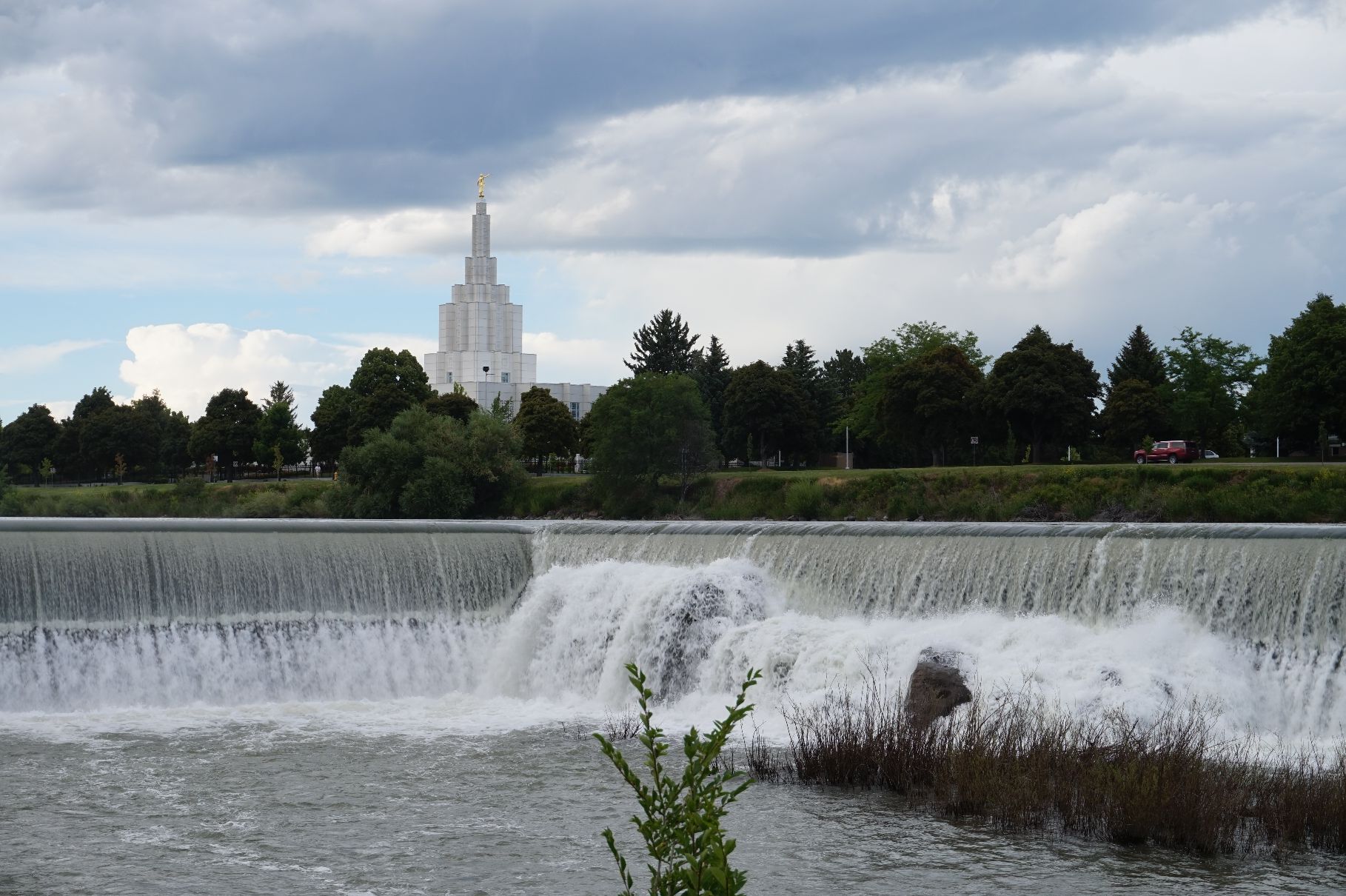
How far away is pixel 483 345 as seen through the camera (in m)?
141

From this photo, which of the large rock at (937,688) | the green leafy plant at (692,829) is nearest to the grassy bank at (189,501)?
the large rock at (937,688)

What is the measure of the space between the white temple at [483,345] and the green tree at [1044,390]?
79.7 meters

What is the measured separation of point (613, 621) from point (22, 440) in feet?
260

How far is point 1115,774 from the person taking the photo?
1248 centimetres

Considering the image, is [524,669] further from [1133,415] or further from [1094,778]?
[1133,415]

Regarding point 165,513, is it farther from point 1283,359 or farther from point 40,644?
point 1283,359

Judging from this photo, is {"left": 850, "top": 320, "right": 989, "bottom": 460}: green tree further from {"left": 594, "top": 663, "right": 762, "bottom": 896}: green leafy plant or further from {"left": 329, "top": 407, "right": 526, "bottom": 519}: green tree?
{"left": 594, "top": 663, "right": 762, "bottom": 896}: green leafy plant

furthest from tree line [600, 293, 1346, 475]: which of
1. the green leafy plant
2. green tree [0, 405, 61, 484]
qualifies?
the green leafy plant

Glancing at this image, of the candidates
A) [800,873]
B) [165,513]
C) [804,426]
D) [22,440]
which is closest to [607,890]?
[800,873]

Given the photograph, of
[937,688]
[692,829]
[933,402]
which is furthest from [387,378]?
[692,829]

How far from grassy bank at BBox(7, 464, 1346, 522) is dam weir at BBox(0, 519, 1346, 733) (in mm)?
19264

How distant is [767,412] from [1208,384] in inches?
961

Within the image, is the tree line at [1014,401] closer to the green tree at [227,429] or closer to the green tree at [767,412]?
the green tree at [767,412]

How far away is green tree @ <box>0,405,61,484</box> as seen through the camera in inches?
3610
